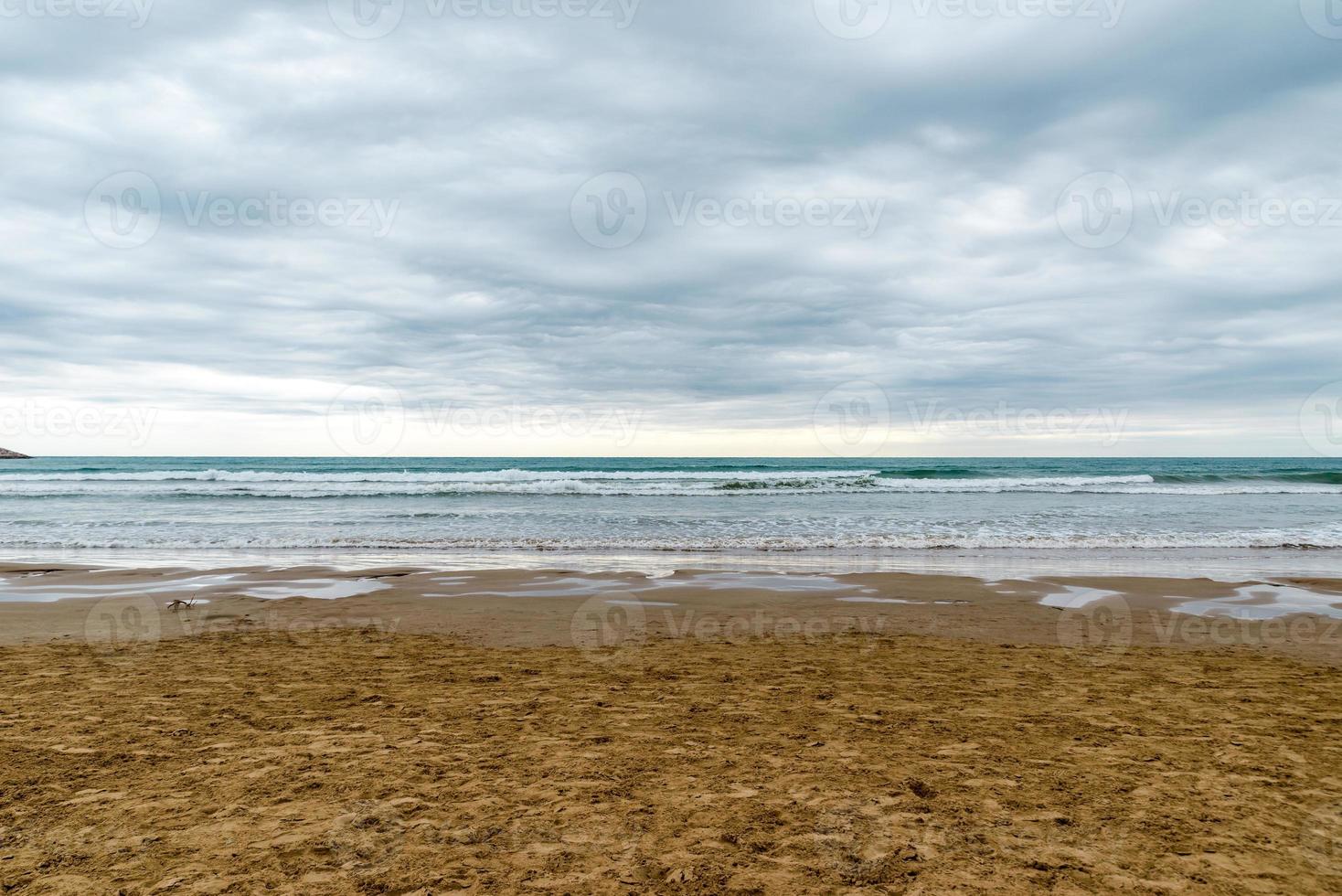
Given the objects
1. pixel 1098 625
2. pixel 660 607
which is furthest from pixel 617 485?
pixel 1098 625

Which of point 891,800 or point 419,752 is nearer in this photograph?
point 891,800

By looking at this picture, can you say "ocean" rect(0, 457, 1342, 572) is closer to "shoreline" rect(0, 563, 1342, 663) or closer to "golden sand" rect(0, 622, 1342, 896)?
"shoreline" rect(0, 563, 1342, 663)

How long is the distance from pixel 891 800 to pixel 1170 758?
1.95 metres

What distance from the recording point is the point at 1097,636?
26.7 feet

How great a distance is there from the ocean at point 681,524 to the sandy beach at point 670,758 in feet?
22.1

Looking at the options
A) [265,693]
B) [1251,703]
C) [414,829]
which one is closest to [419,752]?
[414,829]

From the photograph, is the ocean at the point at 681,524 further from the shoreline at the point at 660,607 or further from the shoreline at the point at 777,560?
the shoreline at the point at 660,607

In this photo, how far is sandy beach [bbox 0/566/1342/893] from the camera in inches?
130

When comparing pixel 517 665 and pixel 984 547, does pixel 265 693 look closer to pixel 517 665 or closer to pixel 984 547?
pixel 517 665

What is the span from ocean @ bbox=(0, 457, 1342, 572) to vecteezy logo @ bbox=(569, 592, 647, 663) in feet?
13.8

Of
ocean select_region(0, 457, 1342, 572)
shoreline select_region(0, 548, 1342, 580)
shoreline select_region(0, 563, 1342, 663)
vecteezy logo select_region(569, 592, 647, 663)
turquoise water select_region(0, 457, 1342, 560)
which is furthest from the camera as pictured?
turquoise water select_region(0, 457, 1342, 560)

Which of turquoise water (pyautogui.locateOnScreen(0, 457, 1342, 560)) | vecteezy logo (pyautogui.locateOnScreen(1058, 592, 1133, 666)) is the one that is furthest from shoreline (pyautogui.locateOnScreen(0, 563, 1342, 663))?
turquoise water (pyautogui.locateOnScreen(0, 457, 1342, 560))

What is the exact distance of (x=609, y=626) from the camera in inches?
341

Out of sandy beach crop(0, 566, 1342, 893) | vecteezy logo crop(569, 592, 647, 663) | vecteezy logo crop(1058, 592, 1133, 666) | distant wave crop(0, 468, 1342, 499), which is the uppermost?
distant wave crop(0, 468, 1342, 499)
